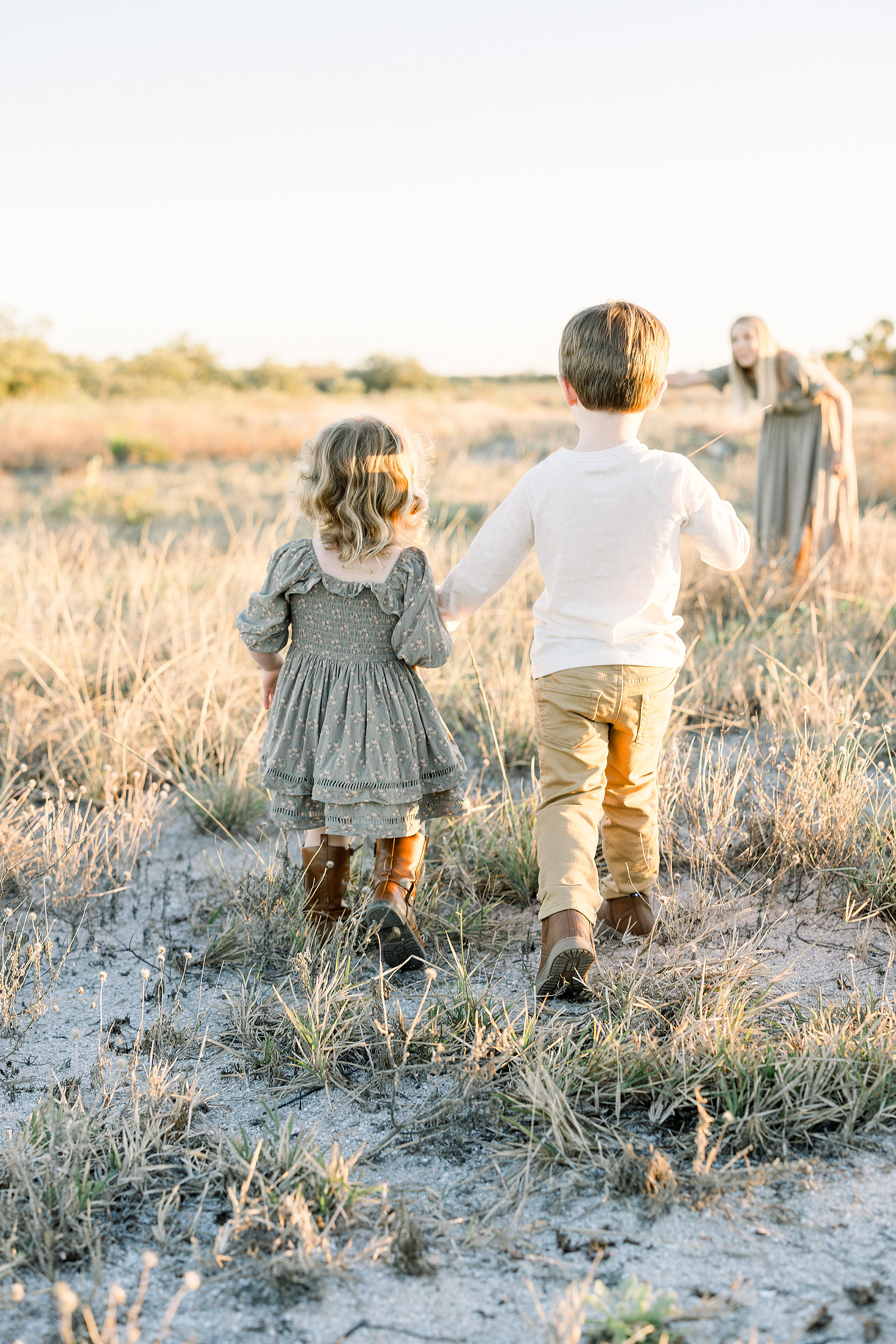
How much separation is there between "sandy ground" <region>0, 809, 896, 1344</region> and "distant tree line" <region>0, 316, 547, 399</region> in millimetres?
21438

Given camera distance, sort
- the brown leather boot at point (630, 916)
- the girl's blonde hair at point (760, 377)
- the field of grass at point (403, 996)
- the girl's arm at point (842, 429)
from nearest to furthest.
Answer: the field of grass at point (403, 996)
the brown leather boot at point (630, 916)
the girl's blonde hair at point (760, 377)
the girl's arm at point (842, 429)

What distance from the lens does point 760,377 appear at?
6.20 meters

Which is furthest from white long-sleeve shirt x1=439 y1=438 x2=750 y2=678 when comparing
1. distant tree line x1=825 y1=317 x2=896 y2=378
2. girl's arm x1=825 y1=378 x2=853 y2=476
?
distant tree line x1=825 y1=317 x2=896 y2=378

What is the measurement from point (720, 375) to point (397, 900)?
15.6ft

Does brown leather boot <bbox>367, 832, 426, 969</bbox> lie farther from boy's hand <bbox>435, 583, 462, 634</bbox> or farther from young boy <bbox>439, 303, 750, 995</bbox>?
boy's hand <bbox>435, 583, 462, 634</bbox>

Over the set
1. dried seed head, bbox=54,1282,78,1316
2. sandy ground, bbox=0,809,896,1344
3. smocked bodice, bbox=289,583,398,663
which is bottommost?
sandy ground, bbox=0,809,896,1344

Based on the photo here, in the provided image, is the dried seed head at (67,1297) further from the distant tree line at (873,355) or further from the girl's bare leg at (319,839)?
the distant tree line at (873,355)

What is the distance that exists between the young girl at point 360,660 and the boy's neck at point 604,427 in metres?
0.42

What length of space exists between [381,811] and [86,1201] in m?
1.09

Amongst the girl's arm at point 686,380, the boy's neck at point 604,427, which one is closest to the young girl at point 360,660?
the boy's neck at point 604,427

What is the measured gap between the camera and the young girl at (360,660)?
2.44m

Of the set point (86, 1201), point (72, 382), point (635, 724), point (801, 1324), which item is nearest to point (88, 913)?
point (86, 1201)

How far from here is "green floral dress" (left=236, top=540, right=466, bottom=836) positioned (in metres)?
2.50

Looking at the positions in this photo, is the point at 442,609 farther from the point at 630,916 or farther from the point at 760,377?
the point at 760,377
